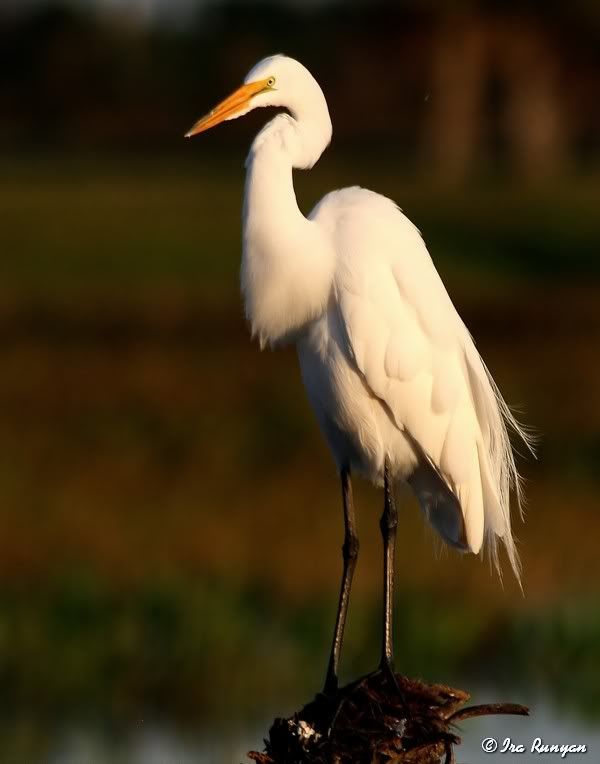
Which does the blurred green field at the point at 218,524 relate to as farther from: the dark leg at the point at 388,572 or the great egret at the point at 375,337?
the great egret at the point at 375,337

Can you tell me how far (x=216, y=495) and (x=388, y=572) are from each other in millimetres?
4481

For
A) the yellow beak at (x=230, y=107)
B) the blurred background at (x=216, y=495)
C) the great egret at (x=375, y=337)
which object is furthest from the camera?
the blurred background at (x=216, y=495)

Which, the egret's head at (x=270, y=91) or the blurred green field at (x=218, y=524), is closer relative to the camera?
the egret's head at (x=270, y=91)

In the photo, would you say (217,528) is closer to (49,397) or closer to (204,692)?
(204,692)

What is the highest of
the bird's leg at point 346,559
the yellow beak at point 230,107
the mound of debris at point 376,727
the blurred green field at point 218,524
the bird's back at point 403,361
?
the yellow beak at point 230,107

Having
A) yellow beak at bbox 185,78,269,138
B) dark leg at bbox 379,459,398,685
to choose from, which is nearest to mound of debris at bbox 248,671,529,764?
dark leg at bbox 379,459,398,685

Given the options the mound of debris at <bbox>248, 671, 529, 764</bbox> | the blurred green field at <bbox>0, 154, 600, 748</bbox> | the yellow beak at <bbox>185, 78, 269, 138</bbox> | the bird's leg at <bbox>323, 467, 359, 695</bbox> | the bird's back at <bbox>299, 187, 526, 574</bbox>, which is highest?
the yellow beak at <bbox>185, 78, 269, 138</bbox>

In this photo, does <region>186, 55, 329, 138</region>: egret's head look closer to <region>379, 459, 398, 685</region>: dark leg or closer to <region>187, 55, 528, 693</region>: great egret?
<region>187, 55, 528, 693</region>: great egret

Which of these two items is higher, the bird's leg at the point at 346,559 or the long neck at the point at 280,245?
the long neck at the point at 280,245

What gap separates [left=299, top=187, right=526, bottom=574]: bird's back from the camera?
347 cm

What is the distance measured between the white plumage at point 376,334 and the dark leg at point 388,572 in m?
0.10

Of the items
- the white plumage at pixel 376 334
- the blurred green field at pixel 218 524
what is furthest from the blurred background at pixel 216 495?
the white plumage at pixel 376 334

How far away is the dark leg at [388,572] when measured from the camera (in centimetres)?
334

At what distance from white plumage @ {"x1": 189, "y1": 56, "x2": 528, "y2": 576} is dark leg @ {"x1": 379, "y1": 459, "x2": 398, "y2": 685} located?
0.10m
